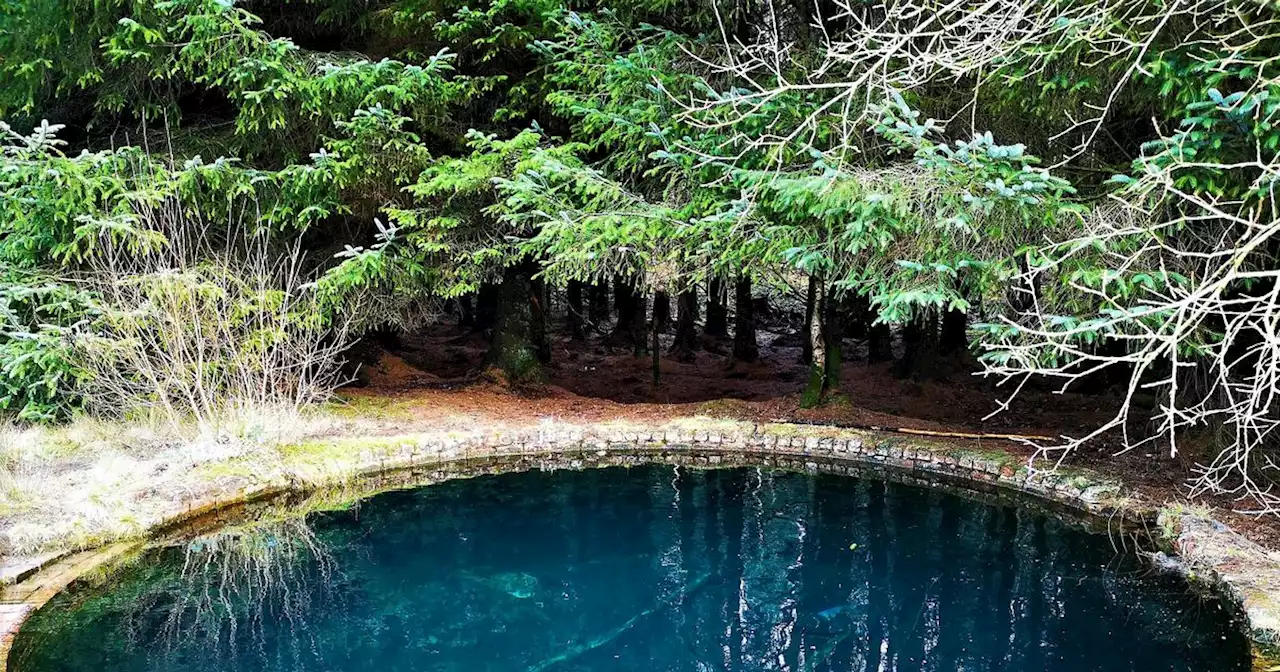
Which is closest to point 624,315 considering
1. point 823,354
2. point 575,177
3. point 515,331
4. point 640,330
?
point 640,330

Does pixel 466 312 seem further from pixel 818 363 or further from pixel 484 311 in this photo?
pixel 818 363

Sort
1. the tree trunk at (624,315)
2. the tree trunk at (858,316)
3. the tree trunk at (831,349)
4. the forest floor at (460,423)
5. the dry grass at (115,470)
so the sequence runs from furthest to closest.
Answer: the tree trunk at (624,315), the tree trunk at (858,316), the tree trunk at (831,349), the forest floor at (460,423), the dry grass at (115,470)

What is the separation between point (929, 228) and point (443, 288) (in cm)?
510

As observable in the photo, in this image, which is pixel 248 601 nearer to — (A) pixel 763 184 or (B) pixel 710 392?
(A) pixel 763 184

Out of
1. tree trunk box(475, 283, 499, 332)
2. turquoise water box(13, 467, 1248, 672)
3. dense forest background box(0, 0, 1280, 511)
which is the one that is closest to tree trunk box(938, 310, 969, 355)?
dense forest background box(0, 0, 1280, 511)

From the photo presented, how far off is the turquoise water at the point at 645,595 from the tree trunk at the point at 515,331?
393 centimetres

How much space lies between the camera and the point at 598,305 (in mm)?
17656

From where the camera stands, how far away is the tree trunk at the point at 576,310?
16.0 m

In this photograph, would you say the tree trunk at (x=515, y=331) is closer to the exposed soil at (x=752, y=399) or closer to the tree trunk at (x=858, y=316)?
the exposed soil at (x=752, y=399)

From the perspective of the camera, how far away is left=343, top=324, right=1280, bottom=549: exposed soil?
722 centimetres

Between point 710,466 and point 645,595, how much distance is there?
8.68ft

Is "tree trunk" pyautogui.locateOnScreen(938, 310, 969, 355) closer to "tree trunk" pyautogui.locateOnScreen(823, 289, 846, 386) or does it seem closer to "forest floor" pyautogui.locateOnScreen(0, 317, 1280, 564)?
"forest floor" pyautogui.locateOnScreen(0, 317, 1280, 564)

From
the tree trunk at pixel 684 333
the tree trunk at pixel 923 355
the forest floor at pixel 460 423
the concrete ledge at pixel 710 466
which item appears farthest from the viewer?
the tree trunk at pixel 684 333

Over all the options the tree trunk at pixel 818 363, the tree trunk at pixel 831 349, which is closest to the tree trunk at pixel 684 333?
the tree trunk at pixel 831 349
